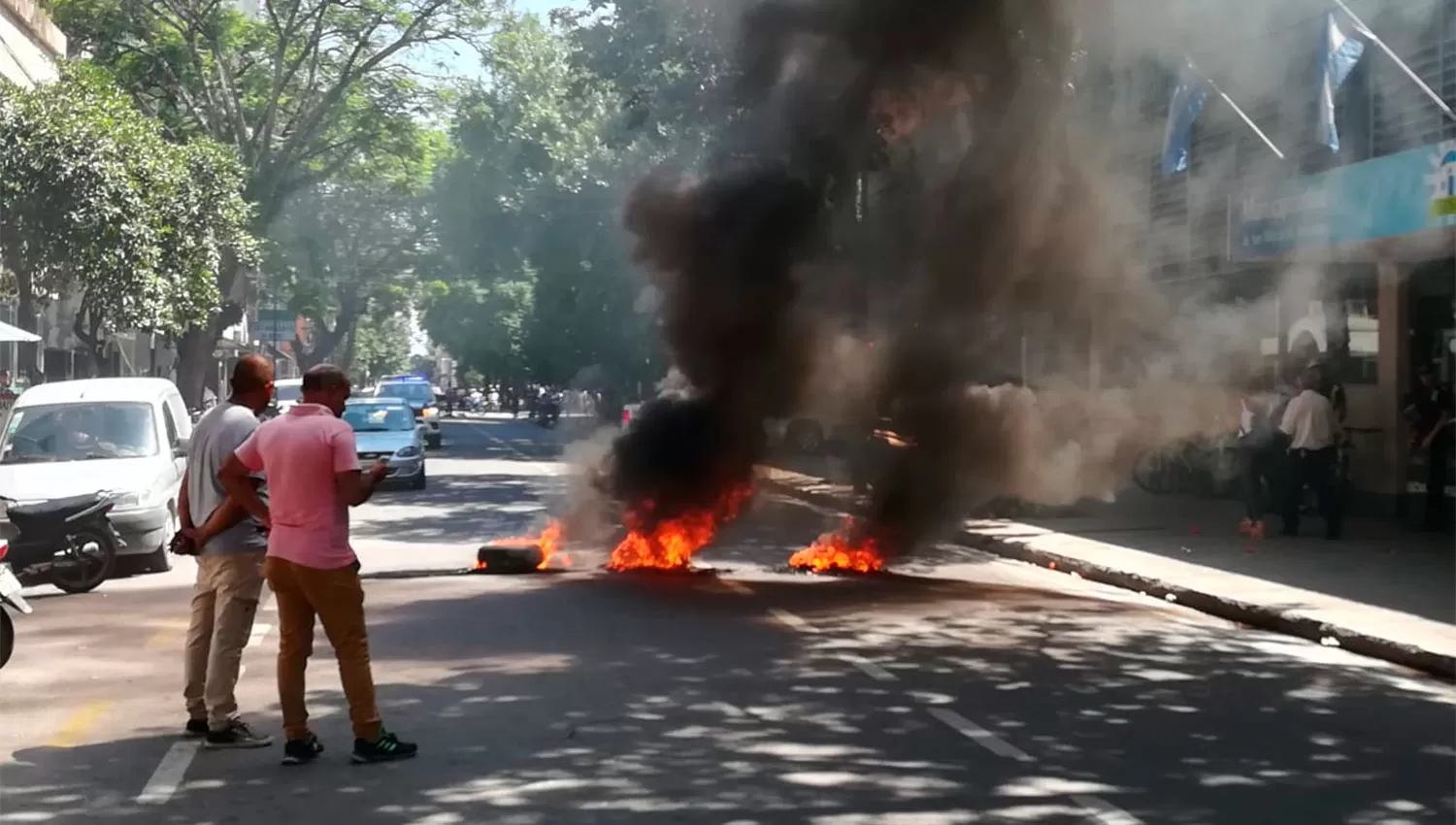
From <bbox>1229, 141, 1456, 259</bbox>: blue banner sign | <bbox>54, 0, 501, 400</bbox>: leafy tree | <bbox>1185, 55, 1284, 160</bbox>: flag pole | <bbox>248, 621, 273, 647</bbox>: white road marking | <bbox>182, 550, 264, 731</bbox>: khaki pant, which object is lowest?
<bbox>248, 621, 273, 647</bbox>: white road marking

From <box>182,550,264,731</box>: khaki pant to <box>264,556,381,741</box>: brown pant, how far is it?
1.59ft

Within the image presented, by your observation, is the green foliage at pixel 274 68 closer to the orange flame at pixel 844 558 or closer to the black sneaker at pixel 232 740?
the orange flame at pixel 844 558

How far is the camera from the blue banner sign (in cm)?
1562

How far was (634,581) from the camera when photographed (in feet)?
45.0

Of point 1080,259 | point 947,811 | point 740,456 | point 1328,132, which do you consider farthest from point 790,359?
point 947,811

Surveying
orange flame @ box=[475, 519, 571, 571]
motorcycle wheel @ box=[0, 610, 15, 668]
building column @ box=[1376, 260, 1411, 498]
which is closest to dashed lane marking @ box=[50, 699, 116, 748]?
motorcycle wheel @ box=[0, 610, 15, 668]

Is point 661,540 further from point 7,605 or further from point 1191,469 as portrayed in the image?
point 1191,469

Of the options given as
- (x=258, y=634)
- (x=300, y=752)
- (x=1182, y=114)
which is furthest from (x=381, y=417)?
(x=300, y=752)

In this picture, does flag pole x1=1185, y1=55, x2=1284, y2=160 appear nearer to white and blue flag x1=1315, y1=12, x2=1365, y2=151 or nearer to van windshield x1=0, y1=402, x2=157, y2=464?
white and blue flag x1=1315, y1=12, x2=1365, y2=151

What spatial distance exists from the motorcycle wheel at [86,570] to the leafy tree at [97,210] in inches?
491

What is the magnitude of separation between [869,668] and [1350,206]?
1021 cm

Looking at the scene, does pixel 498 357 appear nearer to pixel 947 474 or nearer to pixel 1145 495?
pixel 1145 495

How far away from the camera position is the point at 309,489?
270 inches

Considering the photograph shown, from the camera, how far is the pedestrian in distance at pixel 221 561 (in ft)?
24.1
